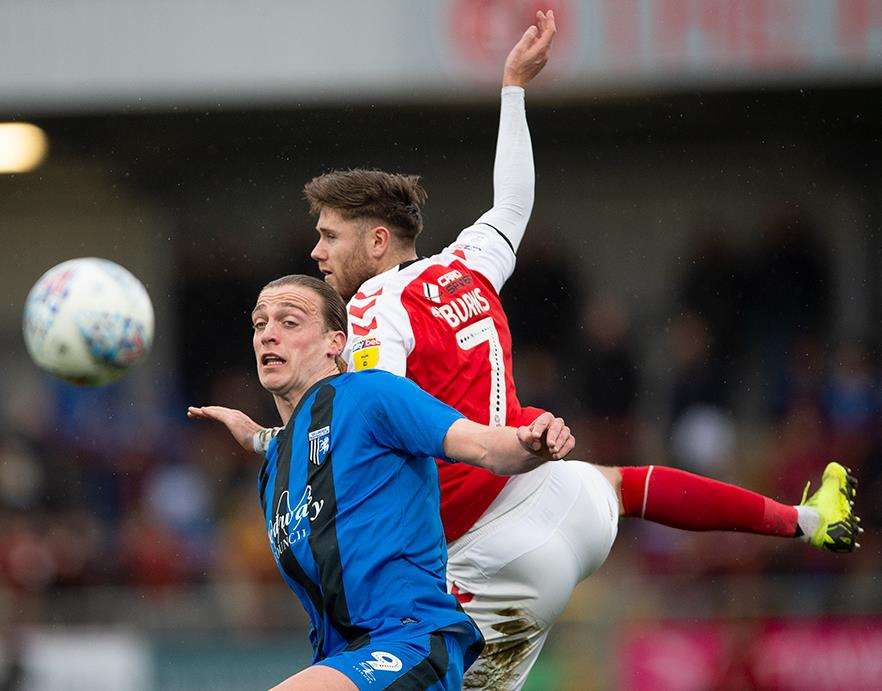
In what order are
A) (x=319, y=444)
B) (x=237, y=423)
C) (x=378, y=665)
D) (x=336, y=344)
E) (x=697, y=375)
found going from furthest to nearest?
(x=697, y=375)
(x=237, y=423)
(x=336, y=344)
(x=319, y=444)
(x=378, y=665)

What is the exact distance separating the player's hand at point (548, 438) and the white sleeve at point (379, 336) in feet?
4.36

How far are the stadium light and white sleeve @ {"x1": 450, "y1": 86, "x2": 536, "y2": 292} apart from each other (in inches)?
363

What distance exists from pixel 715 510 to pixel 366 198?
6.30 ft

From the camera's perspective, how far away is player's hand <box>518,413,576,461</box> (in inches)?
→ 162

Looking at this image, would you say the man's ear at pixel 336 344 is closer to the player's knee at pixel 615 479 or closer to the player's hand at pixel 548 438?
the player's hand at pixel 548 438

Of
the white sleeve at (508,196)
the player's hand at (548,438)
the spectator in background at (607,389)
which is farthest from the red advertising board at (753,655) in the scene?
the player's hand at (548,438)

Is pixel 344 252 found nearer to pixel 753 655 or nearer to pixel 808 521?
pixel 808 521

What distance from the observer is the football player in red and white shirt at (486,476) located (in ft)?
18.8

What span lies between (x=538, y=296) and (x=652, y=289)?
1.70m

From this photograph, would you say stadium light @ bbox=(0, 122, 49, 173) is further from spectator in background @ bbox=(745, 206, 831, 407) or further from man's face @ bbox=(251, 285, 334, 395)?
man's face @ bbox=(251, 285, 334, 395)

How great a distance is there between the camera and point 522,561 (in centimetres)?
579

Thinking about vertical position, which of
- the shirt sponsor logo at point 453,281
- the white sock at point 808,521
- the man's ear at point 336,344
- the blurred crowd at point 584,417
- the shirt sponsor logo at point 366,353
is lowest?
the blurred crowd at point 584,417

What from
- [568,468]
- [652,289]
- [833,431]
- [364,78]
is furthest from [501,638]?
[652,289]

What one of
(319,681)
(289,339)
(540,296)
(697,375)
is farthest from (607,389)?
(319,681)
